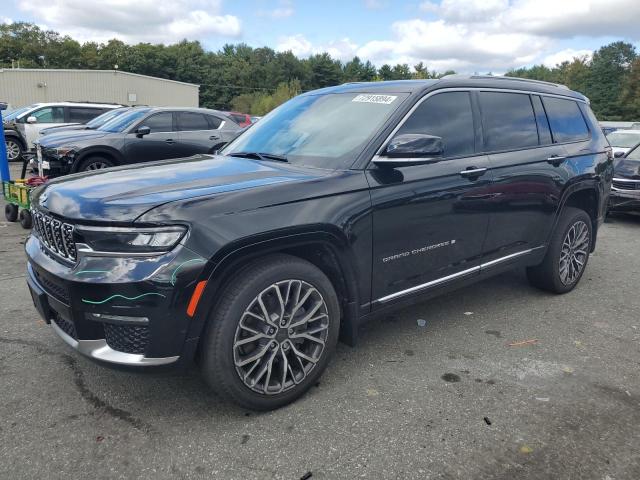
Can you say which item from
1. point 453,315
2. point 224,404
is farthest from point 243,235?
point 453,315

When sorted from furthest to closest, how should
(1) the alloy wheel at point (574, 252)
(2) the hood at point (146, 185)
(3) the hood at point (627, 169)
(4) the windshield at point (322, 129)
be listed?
(3) the hood at point (627, 169) < (1) the alloy wheel at point (574, 252) < (4) the windshield at point (322, 129) < (2) the hood at point (146, 185)

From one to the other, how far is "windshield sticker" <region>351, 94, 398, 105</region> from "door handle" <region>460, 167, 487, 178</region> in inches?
27.9

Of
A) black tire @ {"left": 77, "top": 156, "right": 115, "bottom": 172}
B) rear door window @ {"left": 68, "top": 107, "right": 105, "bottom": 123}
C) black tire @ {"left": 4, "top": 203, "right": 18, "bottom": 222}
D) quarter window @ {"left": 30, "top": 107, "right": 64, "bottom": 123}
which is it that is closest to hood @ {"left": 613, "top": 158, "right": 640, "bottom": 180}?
black tire @ {"left": 77, "top": 156, "right": 115, "bottom": 172}

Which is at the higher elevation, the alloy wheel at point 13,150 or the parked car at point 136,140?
the parked car at point 136,140

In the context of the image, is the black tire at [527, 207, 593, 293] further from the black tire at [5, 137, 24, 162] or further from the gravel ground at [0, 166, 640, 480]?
the black tire at [5, 137, 24, 162]

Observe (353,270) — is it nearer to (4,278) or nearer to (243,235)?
(243,235)

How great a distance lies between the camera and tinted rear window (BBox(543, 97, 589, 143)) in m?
4.59

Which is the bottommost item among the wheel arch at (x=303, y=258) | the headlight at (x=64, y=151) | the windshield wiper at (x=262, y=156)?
the wheel arch at (x=303, y=258)

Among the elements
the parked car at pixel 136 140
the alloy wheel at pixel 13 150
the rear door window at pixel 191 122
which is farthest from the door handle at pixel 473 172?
the alloy wheel at pixel 13 150

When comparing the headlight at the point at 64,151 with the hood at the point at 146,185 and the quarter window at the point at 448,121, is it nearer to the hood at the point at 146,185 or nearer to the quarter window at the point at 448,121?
the hood at the point at 146,185

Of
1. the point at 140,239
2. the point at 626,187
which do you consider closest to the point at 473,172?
the point at 140,239

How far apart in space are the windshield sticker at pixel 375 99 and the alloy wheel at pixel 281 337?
1458mm

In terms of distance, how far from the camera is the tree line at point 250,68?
73.6m

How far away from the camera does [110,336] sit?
2.47m
